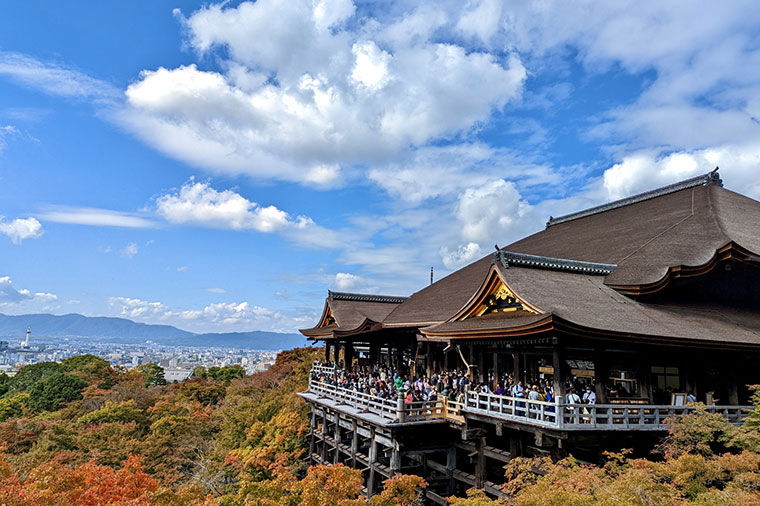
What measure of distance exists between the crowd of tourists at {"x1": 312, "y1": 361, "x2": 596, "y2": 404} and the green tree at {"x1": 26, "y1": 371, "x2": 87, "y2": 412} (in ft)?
87.7

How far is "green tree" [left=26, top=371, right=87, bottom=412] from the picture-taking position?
132 feet

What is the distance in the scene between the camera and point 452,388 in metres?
19.6

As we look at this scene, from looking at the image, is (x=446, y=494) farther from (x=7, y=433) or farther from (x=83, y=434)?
(x=7, y=433)

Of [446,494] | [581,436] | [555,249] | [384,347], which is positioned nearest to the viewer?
[581,436]

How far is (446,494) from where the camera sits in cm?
1872

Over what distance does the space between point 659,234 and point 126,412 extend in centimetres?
3252

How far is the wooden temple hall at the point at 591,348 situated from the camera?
1368 cm

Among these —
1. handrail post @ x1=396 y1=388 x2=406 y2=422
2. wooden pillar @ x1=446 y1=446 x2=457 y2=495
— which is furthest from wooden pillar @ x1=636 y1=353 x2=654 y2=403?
handrail post @ x1=396 y1=388 x2=406 y2=422

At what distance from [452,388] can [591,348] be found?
22.3 ft

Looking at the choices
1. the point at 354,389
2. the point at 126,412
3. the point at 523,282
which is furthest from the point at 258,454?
the point at 523,282

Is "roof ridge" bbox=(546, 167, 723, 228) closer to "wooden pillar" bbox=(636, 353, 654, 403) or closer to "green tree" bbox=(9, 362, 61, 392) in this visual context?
"wooden pillar" bbox=(636, 353, 654, 403)

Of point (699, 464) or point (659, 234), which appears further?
point (659, 234)

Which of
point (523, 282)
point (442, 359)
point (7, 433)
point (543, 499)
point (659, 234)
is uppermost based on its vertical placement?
point (659, 234)

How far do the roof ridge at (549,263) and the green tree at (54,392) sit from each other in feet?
130
